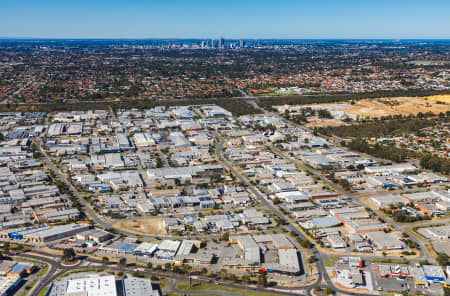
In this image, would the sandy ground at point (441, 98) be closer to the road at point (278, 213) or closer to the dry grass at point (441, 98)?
the dry grass at point (441, 98)

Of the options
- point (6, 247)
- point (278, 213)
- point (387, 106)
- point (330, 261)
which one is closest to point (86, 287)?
point (6, 247)

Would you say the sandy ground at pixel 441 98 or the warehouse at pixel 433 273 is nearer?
the warehouse at pixel 433 273

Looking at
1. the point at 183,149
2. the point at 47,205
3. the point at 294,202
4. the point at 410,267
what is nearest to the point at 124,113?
the point at 183,149

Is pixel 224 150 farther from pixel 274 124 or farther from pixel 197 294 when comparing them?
pixel 197 294

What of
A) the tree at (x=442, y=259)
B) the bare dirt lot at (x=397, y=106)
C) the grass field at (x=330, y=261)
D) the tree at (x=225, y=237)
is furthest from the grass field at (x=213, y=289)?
the bare dirt lot at (x=397, y=106)

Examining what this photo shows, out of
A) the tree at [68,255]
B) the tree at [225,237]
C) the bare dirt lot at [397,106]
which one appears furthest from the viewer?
the bare dirt lot at [397,106]

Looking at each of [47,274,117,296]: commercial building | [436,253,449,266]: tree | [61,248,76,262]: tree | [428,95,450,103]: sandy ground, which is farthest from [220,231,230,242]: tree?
[428,95,450,103]: sandy ground

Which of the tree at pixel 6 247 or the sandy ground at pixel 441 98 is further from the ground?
the sandy ground at pixel 441 98

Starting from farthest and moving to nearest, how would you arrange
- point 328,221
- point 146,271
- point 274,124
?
1. point 274,124
2. point 328,221
3. point 146,271
